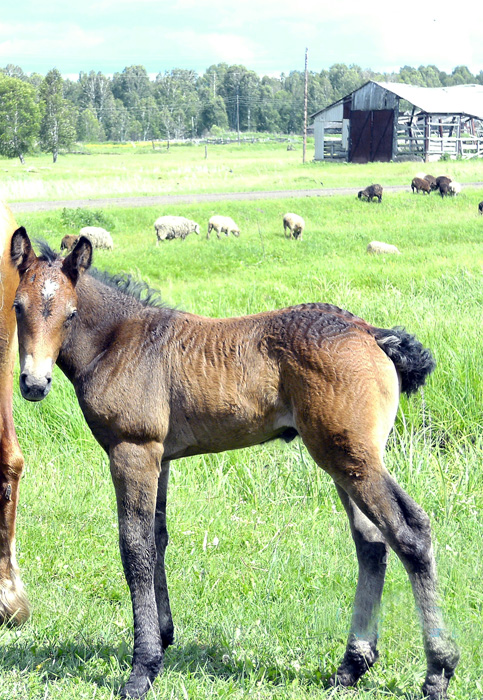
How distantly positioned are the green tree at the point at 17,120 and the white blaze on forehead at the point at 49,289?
3106 inches

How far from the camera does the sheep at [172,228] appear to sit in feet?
78.4

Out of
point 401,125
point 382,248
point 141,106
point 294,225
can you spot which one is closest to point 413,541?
point 382,248

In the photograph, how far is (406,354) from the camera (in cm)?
320

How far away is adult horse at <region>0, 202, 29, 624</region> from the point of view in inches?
162

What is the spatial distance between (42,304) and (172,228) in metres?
21.6

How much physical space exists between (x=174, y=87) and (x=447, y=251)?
442ft

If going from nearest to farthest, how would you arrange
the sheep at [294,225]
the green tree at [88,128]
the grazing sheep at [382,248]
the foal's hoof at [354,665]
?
the foal's hoof at [354,665]
the grazing sheep at [382,248]
the sheep at [294,225]
the green tree at [88,128]

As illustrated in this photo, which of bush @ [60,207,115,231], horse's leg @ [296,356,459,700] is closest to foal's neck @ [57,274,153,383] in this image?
horse's leg @ [296,356,459,700]

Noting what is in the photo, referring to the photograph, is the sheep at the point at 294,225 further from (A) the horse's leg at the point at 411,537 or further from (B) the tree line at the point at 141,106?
(B) the tree line at the point at 141,106

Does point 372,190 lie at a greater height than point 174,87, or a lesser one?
lesser

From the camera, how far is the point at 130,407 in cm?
316

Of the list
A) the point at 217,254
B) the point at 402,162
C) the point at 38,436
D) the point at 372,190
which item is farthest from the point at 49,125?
the point at 38,436

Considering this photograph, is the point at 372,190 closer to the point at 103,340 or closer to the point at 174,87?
the point at 103,340

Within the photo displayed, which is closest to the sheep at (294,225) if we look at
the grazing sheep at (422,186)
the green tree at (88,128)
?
the grazing sheep at (422,186)
